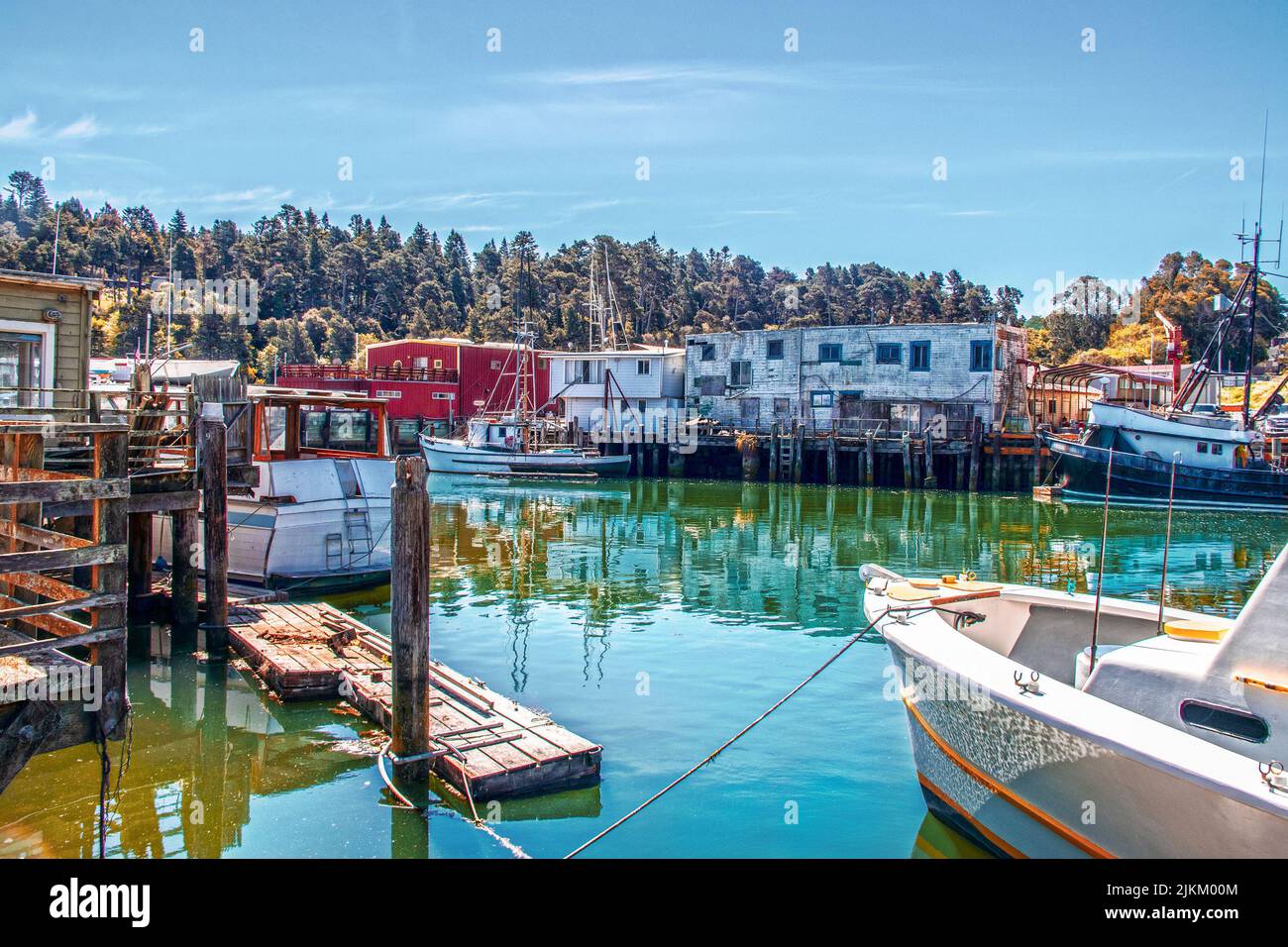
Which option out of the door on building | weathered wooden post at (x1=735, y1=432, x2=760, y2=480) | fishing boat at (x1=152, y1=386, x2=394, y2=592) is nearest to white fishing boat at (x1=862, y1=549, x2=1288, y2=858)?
fishing boat at (x1=152, y1=386, x2=394, y2=592)

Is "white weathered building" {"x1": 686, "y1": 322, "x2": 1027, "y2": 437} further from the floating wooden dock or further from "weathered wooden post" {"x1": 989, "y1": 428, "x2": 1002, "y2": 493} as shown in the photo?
the floating wooden dock

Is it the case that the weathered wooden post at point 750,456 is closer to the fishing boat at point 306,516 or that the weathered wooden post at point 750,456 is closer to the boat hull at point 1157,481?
the boat hull at point 1157,481

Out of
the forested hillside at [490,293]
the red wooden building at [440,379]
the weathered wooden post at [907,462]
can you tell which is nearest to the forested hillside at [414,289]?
the forested hillside at [490,293]

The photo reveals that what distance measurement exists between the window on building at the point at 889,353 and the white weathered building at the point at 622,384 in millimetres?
12116

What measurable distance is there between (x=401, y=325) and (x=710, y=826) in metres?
94.5

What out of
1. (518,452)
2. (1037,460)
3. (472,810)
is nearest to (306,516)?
(472,810)

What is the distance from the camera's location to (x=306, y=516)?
1816 centimetres

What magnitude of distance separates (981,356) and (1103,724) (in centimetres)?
4655

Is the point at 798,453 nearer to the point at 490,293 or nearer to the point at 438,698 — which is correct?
the point at 438,698

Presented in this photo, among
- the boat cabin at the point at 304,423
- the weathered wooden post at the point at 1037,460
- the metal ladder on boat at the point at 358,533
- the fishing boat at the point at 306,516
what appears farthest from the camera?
the weathered wooden post at the point at 1037,460

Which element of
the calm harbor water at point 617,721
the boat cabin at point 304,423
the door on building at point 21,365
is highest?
the door on building at point 21,365

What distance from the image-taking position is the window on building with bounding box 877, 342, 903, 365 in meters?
52.3

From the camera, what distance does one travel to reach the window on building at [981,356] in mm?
Answer: 49875

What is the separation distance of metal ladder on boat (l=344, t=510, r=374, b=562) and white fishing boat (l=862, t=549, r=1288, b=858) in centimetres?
1219
